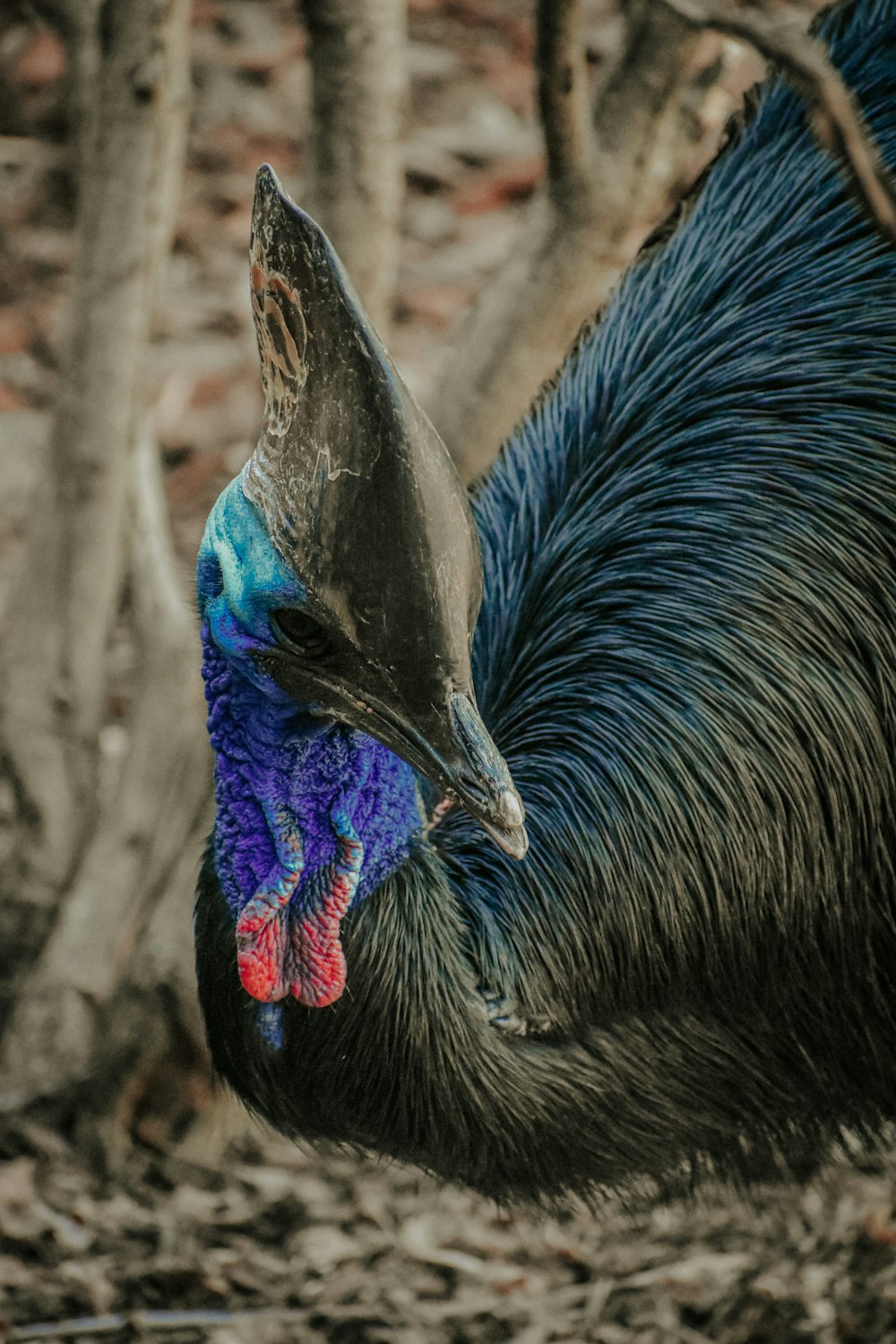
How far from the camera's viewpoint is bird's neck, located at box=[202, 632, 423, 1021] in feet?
6.26

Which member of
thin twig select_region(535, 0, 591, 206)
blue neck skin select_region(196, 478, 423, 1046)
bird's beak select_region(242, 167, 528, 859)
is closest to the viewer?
bird's beak select_region(242, 167, 528, 859)

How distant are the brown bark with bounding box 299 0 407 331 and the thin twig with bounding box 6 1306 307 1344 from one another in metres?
1.78

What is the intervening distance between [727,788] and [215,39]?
4.09 meters

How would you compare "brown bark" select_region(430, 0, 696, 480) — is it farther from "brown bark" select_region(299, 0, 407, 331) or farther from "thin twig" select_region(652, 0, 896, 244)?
"thin twig" select_region(652, 0, 896, 244)

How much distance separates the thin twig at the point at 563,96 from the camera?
253 cm

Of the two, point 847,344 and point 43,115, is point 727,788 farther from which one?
point 43,115

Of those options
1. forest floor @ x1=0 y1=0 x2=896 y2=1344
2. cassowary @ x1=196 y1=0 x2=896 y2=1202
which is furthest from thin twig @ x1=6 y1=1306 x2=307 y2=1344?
cassowary @ x1=196 y1=0 x2=896 y2=1202

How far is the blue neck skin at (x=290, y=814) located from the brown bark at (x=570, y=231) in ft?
4.02

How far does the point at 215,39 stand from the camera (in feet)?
17.7

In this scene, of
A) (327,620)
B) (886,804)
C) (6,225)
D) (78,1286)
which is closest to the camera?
(327,620)

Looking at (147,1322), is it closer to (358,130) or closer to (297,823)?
(297,823)

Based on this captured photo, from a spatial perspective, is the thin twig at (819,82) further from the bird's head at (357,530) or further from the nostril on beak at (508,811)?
the nostril on beak at (508,811)

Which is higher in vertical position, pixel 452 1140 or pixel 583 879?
pixel 583 879

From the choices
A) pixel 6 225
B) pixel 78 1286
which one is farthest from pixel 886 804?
pixel 6 225
